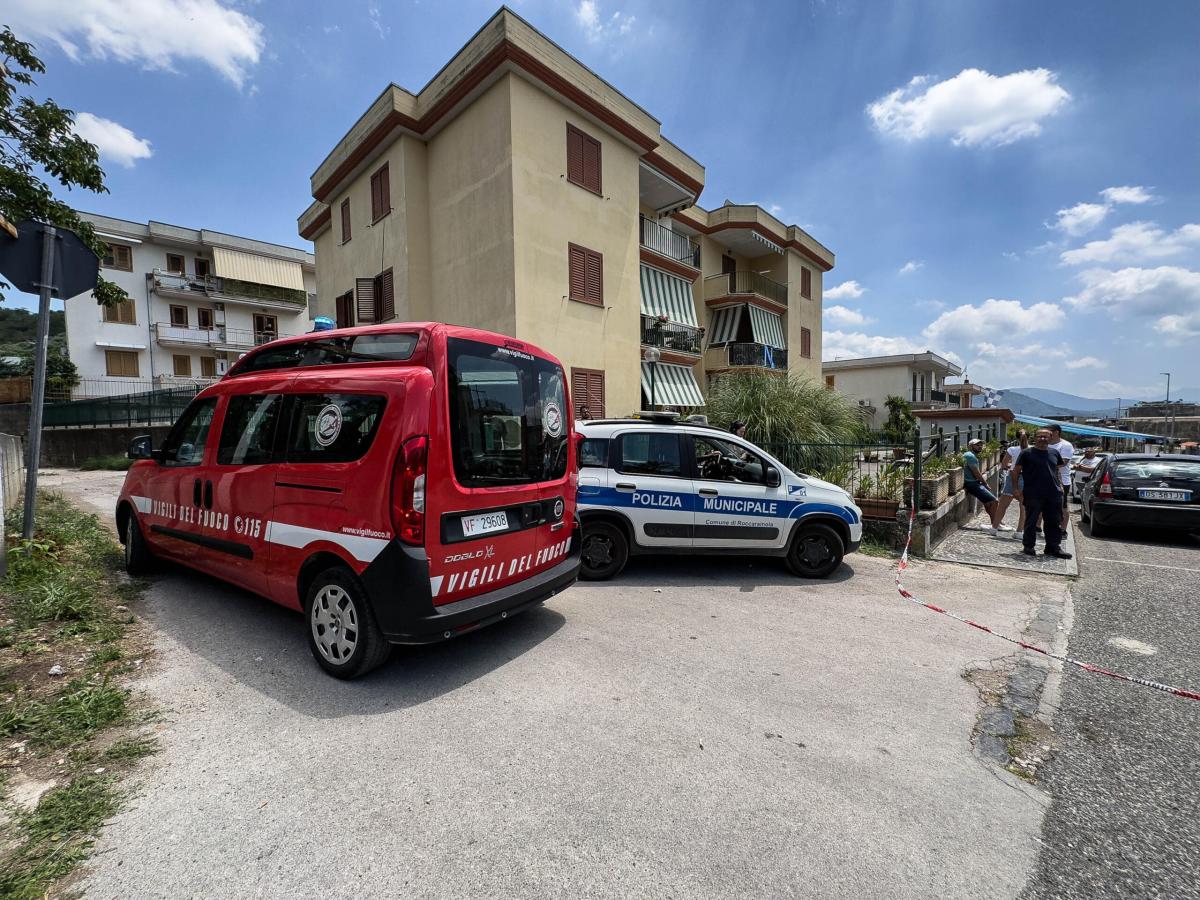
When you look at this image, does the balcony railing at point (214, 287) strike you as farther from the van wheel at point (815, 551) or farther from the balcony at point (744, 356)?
the van wheel at point (815, 551)

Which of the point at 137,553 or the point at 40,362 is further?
the point at 137,553

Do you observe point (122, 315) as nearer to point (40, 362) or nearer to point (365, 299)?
point (365, 299)

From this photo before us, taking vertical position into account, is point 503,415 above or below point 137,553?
above

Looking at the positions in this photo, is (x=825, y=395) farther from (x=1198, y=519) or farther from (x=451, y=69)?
(x=451, y=69)

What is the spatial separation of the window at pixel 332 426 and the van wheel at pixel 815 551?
468cm

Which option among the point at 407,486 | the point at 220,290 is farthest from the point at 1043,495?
the point at 220,290

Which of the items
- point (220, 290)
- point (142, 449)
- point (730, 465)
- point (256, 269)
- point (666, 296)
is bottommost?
point (730, 465)

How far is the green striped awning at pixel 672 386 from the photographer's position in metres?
16.8

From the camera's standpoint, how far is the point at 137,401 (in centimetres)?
1980

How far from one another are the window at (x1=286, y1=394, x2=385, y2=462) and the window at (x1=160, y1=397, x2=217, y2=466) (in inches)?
56.2

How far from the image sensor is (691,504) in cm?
595

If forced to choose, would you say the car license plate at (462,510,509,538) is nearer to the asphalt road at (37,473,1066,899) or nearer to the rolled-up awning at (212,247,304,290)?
the asphalt road at (37,473,1066,899)

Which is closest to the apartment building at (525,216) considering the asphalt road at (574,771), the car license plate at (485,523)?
the car license plate at (485,523)

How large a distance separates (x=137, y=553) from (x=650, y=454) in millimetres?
5324
